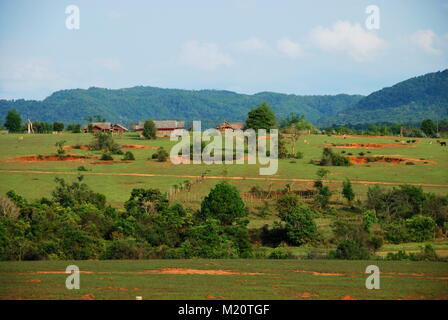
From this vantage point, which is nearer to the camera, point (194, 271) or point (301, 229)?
point (194, 271)

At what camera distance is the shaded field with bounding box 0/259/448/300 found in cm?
1738

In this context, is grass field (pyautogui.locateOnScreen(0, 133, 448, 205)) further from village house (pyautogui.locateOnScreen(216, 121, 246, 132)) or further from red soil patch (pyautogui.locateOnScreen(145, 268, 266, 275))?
village house (pyautogui.locateOnScreen(216, 121, 246, 132))

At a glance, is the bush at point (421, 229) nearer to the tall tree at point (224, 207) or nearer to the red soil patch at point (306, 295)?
the tall tree at point (224, 207)

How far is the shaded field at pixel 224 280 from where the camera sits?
17.4m

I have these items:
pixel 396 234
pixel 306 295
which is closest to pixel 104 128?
pixel 396 234

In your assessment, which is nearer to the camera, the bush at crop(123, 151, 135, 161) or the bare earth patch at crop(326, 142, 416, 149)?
the bush at crop(123, 151, 135, 161)

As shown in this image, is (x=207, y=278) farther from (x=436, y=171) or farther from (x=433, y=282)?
(x=436, y=171)

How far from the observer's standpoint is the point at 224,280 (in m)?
19.6

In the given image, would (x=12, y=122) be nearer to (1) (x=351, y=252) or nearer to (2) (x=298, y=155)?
(2) (x=298, y=155)

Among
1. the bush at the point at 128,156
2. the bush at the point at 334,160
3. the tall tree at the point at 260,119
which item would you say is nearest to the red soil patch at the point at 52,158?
the bush at the point at 128,156

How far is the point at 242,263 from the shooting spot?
79.5 ft

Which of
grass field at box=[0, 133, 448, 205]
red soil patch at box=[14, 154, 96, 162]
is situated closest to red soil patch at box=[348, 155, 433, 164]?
grass field at box=[0, 133, 448, 205]
